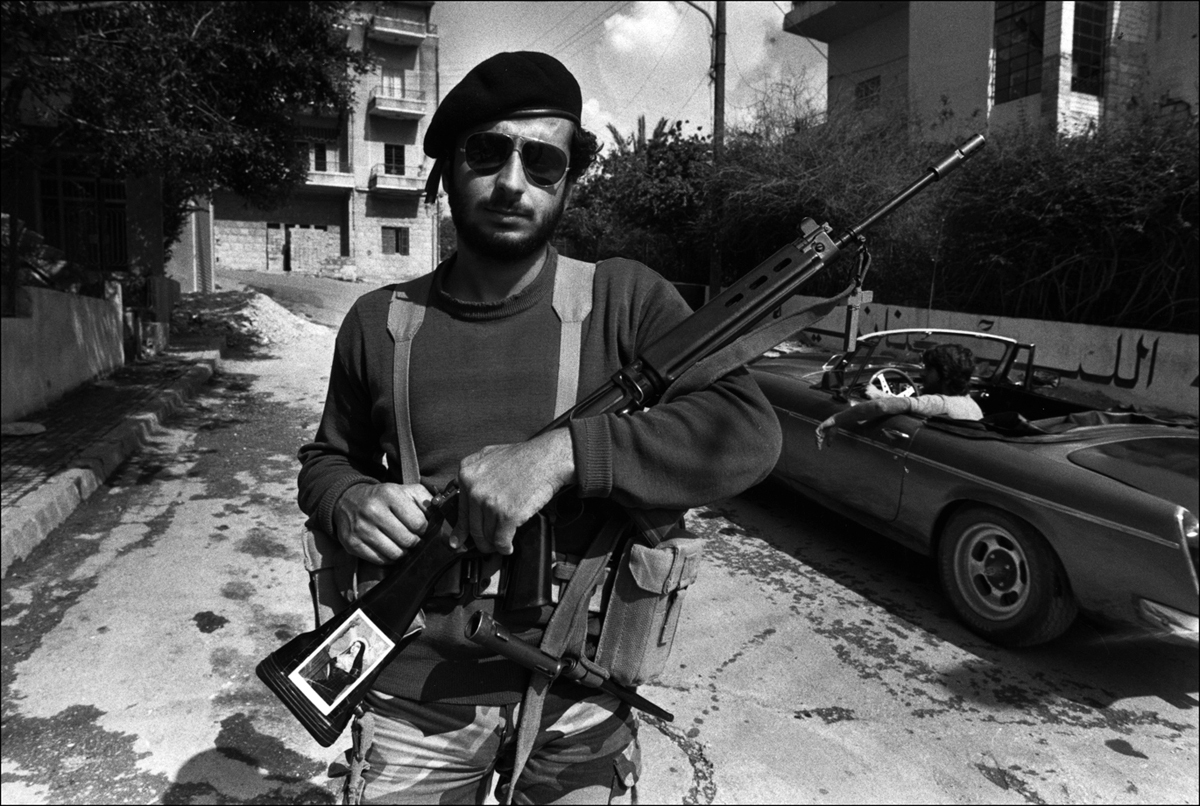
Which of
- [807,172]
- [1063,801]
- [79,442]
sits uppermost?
[807,172]

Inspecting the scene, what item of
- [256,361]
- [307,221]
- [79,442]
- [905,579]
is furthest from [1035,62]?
[307,221]

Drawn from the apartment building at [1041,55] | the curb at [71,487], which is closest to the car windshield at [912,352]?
the curb at [71,487]

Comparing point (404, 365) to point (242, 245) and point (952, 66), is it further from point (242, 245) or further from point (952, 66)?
point (242, 245)

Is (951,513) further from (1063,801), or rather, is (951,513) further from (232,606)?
(232,606)

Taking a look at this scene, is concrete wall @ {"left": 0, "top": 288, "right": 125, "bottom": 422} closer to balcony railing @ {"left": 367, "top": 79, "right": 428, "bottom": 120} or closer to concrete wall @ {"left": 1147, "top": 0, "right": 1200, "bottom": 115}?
balcony railing @ {"left": 367, "top": 79, "right": 428, "bottom": 120}

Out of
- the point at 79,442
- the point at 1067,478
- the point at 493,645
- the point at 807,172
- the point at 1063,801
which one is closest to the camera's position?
the point at 493,645

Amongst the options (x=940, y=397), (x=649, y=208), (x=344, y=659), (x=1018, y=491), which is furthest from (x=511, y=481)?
(x=940, y=397)

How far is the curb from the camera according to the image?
4242mm

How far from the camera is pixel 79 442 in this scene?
6273 mm

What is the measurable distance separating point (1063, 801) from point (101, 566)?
4.58 metres

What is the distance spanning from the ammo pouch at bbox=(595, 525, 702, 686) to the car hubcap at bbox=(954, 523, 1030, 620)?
271 centimetres

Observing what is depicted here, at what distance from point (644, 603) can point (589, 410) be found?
36 centimetres

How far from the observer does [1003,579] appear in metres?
3.58

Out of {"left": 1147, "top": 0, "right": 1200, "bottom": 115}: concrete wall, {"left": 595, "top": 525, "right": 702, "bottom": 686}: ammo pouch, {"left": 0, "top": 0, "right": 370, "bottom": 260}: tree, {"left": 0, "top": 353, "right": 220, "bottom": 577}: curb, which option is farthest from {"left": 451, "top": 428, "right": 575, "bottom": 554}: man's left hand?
{"left": 1147, "top": 0, "right": 1200, "bottom": 115}: concrete wall
